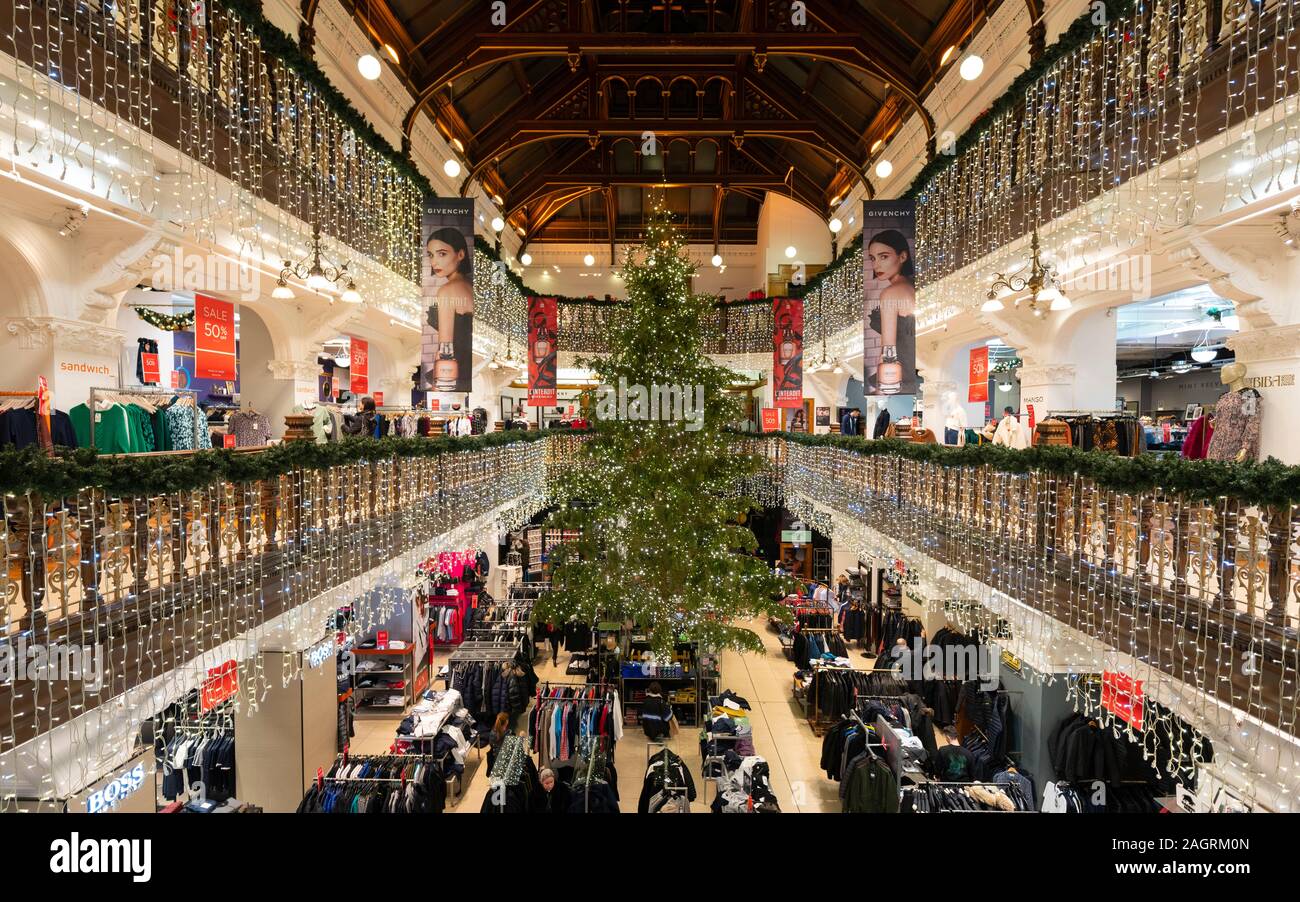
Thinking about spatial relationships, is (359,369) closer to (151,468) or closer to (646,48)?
(646,48)

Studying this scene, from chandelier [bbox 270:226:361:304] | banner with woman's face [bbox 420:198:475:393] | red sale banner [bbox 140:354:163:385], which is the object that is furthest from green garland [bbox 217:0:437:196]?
red sale banner [bbox 140:354:163:385]

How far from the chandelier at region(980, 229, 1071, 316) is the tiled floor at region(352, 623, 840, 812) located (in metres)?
6.44

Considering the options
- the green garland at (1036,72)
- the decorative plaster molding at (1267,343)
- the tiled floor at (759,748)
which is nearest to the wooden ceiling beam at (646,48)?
the green garland at (1036,72)

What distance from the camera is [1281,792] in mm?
3014

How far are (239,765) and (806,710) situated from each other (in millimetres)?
8053

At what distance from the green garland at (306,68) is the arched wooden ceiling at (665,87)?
1.34 m

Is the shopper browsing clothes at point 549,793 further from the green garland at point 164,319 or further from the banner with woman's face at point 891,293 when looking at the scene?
the green garland at point 164,319

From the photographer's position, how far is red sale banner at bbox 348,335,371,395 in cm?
1293

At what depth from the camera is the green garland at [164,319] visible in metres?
9.77

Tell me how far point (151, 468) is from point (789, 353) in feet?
47.2

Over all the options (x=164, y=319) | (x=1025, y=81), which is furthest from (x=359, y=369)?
(x=1025, y=81)

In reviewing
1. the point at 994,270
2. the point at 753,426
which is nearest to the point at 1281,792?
the point at 994,270

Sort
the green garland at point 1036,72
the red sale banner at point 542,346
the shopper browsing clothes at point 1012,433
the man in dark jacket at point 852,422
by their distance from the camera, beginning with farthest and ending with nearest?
the man in dark jacket at point 852,422 < the red sale banner at point 542,346 < the shopper browsing clothes at point 1012,433 < the green garland at point 1036,72
